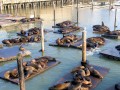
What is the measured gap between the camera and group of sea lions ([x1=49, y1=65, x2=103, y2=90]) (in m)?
12.2

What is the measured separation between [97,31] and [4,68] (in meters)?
14.2

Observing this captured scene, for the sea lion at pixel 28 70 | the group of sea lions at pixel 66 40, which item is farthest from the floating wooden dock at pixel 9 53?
the group of sea lions at pixel 66 40

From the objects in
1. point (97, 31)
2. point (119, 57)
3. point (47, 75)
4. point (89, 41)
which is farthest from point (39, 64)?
point (97, 31)

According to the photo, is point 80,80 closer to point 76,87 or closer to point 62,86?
point 76,87

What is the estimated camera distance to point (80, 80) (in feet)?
41.9

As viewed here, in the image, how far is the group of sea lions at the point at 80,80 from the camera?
39.9 feet

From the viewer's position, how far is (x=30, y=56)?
19109 mm

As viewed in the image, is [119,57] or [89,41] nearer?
[119,57]

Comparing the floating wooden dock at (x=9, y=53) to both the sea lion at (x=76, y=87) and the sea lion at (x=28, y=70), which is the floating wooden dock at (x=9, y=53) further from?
the sea lion at (x=76, y=87)

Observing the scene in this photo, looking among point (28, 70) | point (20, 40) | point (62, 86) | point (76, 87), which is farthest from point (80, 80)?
point (20, 40)

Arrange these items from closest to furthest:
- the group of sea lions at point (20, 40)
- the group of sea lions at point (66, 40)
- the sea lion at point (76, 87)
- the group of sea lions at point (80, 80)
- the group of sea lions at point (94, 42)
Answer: the sea lion at point (76, 87)
the group of sea lions at point (80, 80)
the group of sea lions at point (94, 42)
the group of sea lions at point (66, 40)
the group of sea lions at point (20, 40)

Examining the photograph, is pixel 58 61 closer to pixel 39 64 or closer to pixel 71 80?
pixel 39 64

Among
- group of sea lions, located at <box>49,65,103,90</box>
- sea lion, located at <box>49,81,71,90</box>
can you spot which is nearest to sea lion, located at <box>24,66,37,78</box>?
group of sea lions, located at <box>49,65,103,90</box>

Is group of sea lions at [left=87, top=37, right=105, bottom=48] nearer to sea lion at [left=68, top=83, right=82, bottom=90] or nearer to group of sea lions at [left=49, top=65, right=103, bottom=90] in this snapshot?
group of sea lions at [left=49, top=65, right=103, bottom=90]
